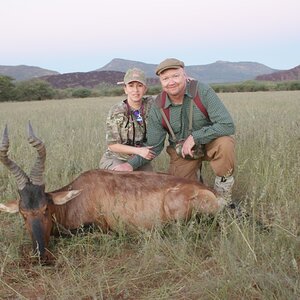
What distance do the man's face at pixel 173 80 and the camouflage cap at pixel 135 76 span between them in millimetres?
436

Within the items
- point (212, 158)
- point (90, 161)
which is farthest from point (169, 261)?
point (90, 161)

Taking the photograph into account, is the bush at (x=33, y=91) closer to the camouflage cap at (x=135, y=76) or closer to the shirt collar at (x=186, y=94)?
the camouflage cap at (x=135, y=76)

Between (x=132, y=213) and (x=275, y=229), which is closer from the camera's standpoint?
(x=275, y=229)

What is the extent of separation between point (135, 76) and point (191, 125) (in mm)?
923

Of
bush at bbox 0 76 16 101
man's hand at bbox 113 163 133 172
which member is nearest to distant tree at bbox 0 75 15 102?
bush at bbox 0 76 16 101

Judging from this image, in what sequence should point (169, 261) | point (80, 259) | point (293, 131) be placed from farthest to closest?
point (293, 131) → point (80, 259) → point (169, 261)

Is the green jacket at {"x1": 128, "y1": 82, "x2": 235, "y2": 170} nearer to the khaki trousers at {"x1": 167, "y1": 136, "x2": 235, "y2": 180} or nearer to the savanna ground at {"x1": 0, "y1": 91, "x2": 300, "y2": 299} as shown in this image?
the khaki trousers at {"x1": 167, "y1": 136, "x2": 235, "y2": 180}

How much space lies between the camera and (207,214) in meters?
4.35

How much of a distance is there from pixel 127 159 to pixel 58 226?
5.54 feet

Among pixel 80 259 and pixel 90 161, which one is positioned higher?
pixel 90 161

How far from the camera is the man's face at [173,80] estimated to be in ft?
16.6

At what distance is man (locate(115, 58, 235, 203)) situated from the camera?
5.11m

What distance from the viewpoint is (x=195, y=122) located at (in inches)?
212

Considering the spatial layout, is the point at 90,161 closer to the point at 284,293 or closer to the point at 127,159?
the point at 127,159
